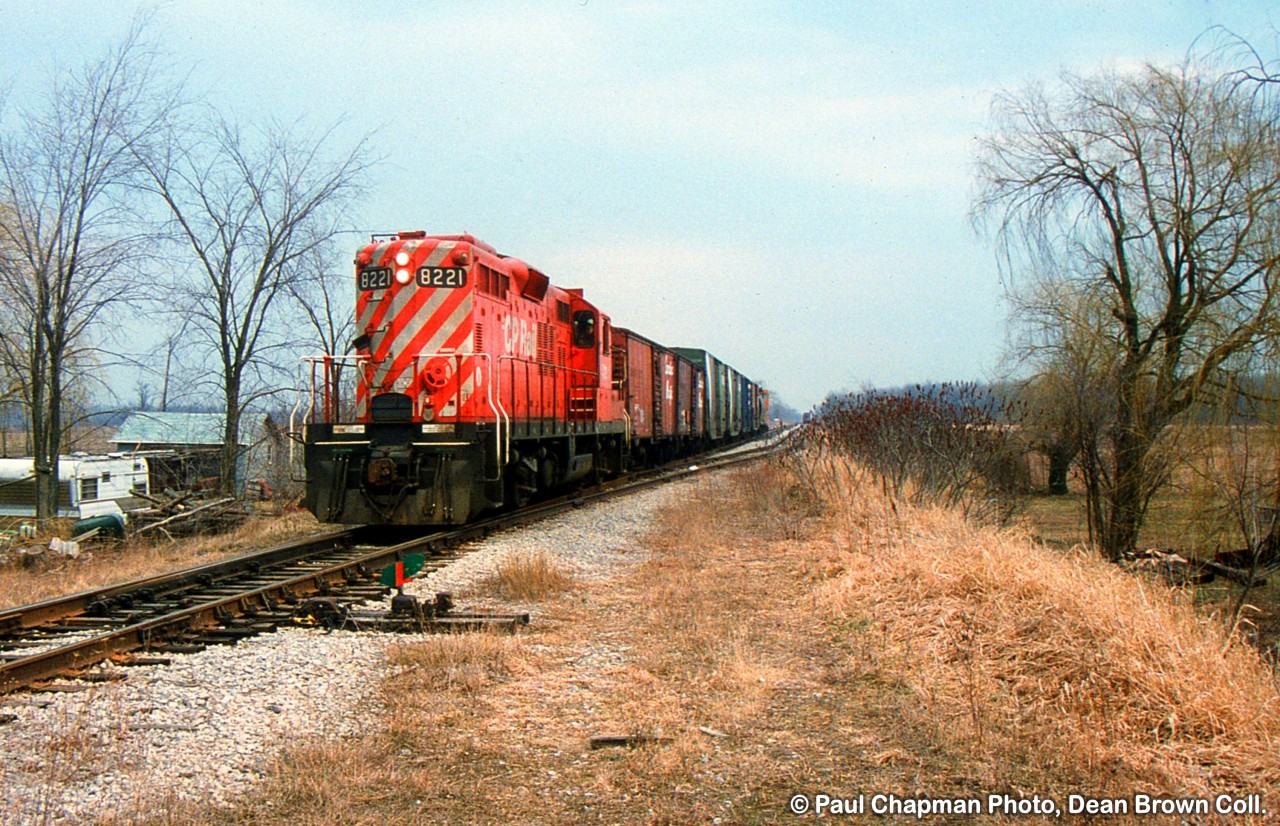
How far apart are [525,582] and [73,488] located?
1285cm

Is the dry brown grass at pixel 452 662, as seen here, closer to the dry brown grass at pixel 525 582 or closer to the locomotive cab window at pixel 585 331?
the dry brown grass at pixel 525 582

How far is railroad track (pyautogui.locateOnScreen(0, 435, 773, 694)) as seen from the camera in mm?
5809

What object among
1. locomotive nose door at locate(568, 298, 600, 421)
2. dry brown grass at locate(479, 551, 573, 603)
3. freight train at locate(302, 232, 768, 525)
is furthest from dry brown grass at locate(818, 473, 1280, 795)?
locomotive nose door at locate(568, 298, 600, 421)

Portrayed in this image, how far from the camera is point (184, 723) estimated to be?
15.4 ft

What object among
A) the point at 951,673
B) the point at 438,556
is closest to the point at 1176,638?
the point at 951,673

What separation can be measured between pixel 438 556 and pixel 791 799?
716cm

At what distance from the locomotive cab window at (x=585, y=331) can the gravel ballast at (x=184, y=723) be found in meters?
11.2

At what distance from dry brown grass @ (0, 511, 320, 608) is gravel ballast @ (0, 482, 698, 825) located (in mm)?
3170

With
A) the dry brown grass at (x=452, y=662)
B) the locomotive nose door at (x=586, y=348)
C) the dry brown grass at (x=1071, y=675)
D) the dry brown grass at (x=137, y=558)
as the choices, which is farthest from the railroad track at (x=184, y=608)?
the locomotive nose door at (x=586, y=348)

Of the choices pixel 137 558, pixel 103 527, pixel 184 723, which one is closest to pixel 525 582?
pixel 184 723

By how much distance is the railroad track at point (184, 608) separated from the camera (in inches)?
229

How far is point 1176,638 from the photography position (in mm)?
5102

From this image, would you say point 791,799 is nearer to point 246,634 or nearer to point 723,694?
point 723,694

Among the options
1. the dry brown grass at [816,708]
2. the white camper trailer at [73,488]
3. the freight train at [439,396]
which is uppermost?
the freight train at [439,396]
